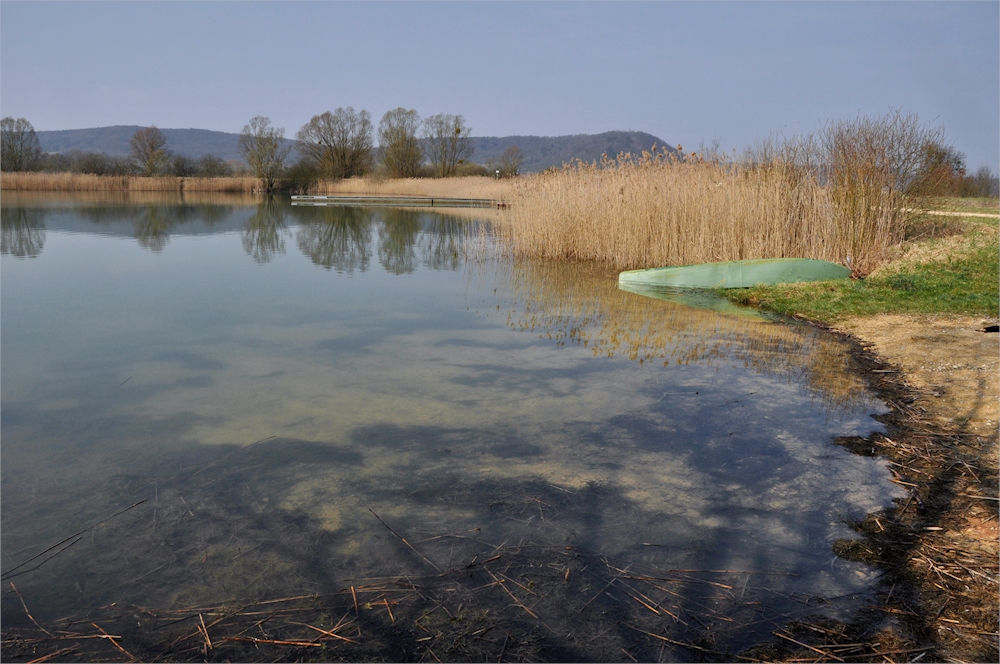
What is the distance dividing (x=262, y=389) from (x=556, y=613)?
2.69 meters

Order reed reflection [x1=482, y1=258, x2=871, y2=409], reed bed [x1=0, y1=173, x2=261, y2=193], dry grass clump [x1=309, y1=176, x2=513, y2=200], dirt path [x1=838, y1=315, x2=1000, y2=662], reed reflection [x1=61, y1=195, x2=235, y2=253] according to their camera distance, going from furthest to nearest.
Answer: reed bed [x1=0, y1=173, x2=261, y2=193]
dry grass clump [x1=309, y1=176, x2=513, y2=200]
reed reflection [x1=61, y1=195, x2=235, y2=253]
reed reflection [x1=482, y1=258, x2=871, y2=409]
dirt path [x1=838, y1=315, x2=1000, y2=662]

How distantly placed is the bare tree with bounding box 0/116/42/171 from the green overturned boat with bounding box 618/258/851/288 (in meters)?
40.5

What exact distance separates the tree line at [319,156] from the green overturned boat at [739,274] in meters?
29.9

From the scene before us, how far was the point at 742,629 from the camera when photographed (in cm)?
205

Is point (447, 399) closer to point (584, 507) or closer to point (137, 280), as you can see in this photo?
point (584, 507)

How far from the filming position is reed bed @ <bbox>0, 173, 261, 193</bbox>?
30.8 m

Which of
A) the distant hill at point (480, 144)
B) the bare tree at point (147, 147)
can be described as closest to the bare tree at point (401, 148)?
the bare tree at point (147, 147)

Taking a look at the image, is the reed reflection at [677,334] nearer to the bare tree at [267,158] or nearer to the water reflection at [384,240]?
the water reflection at [384,240]

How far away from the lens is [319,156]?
4238cm

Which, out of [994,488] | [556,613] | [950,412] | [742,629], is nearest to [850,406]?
[950,412]

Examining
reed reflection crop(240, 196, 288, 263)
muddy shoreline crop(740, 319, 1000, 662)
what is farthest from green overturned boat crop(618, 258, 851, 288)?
reed reflection crop(240, 196, 288, 263)

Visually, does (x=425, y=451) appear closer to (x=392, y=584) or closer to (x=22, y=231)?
(x=392, y=584)

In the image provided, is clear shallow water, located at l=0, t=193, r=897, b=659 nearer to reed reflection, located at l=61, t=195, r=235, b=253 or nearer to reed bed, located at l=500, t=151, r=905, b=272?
reed bed, located at l=500, t=151, r=905, b=272

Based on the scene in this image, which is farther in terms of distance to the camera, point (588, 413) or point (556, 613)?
point (588, 413)
